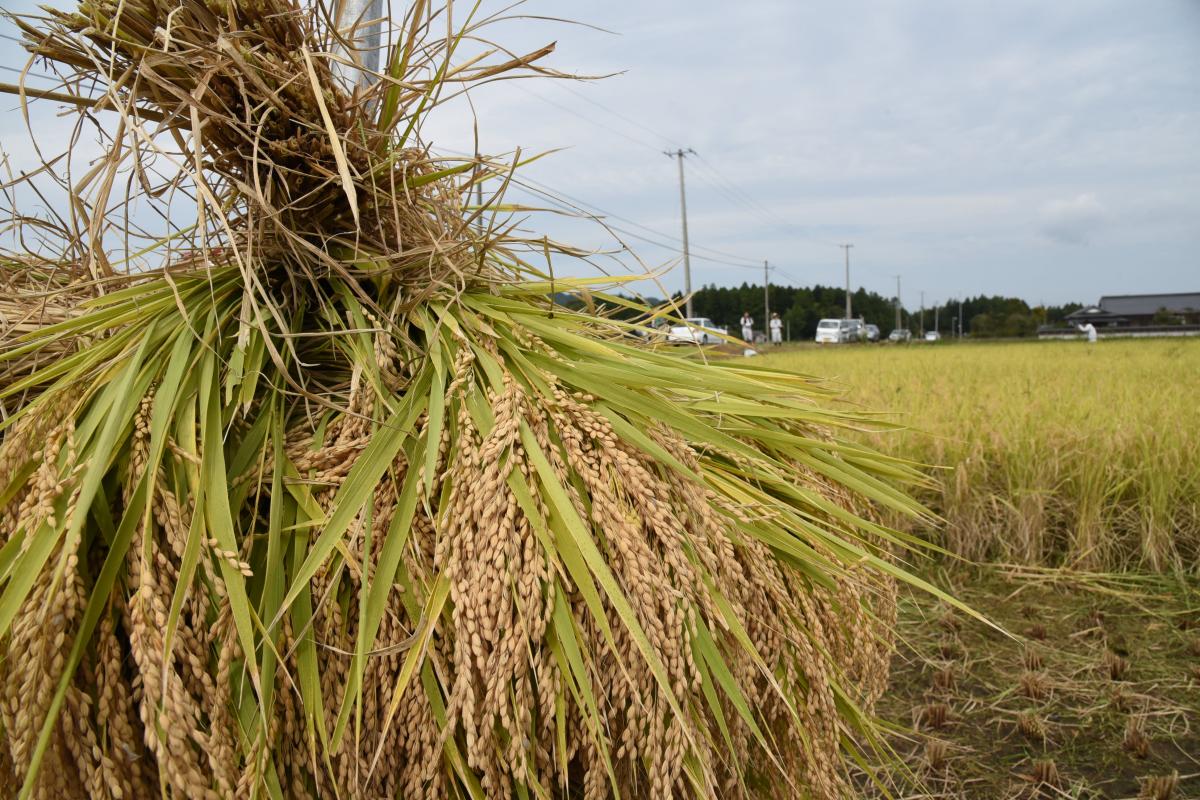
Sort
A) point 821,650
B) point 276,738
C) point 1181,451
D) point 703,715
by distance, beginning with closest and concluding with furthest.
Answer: point 276,738
point 703,715
point 821,650
point 1181,451

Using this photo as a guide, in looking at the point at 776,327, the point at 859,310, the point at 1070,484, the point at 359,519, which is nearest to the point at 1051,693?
the point at 1070,484

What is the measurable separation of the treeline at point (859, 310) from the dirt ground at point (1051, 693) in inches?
1634

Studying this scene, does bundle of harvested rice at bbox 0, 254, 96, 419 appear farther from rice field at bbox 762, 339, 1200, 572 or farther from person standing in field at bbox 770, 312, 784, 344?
person standing in field at bbox 770, 312, 784, 344

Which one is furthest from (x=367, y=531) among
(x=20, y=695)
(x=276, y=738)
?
(x=20, y=695)

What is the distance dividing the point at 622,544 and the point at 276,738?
0.47 metres

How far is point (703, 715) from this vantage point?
1.00m

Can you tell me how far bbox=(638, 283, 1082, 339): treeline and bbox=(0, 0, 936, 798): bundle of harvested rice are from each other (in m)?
44.4

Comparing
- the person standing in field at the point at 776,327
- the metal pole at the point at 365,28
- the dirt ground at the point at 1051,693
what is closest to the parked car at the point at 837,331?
the person standing in field at the point at 776,327

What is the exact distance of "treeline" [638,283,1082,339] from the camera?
193ft

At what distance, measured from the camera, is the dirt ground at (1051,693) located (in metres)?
2.52

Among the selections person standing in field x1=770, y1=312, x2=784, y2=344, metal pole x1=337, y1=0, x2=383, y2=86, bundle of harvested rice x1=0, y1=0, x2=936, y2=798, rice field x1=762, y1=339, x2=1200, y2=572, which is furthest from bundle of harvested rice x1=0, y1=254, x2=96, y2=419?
person standing in field x1=770, y1=312, x2=784, y2=344

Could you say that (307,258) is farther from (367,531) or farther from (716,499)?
(716,499)

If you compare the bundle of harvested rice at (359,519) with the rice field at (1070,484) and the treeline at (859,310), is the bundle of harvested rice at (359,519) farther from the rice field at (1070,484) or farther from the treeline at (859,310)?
the treeline at (859,310)

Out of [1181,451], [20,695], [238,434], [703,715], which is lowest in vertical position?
[1181,451]
